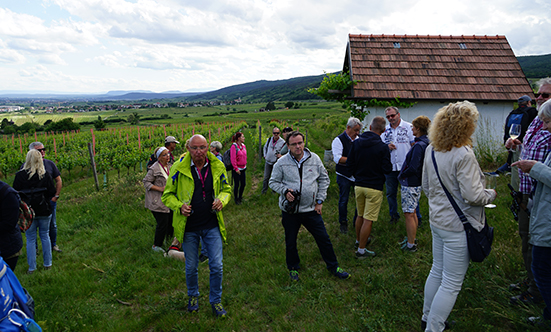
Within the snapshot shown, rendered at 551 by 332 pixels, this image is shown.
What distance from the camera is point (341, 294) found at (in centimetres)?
352

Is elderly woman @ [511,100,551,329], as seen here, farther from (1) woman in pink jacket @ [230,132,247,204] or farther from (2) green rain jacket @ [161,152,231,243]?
(1) woman in pink jacket @ [230,132,247,204]

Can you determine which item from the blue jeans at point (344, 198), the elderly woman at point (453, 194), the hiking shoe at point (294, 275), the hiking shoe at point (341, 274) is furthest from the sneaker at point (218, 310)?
the blue jeans at point (344, 198)

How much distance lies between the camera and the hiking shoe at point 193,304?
11.2ft

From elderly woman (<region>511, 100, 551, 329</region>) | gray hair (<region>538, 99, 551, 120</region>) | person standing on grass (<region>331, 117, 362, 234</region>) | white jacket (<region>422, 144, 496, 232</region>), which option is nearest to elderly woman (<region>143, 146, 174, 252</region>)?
person standing on grass (<region>331, 117, 362, 234</region>)

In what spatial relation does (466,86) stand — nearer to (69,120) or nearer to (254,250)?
(254,250)

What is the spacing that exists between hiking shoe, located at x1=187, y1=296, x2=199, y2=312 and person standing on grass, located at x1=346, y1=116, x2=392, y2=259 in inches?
88.4

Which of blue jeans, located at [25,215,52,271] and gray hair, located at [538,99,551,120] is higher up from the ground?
gray hair, located at [538,99,551,120]

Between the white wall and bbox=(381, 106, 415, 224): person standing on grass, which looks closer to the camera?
bbox=(381, 106, 415, 224): person standing on grass

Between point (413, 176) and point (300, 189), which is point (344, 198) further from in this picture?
point (300, 189)

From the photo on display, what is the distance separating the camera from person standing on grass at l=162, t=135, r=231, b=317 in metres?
3.21

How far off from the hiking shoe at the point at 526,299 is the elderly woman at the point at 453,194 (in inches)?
39.7

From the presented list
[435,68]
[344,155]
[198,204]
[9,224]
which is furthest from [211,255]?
[435,68]

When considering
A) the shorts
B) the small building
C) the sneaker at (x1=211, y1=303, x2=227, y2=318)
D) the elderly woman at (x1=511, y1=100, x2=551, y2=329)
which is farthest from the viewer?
the small building

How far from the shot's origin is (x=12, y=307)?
1.95 meters
